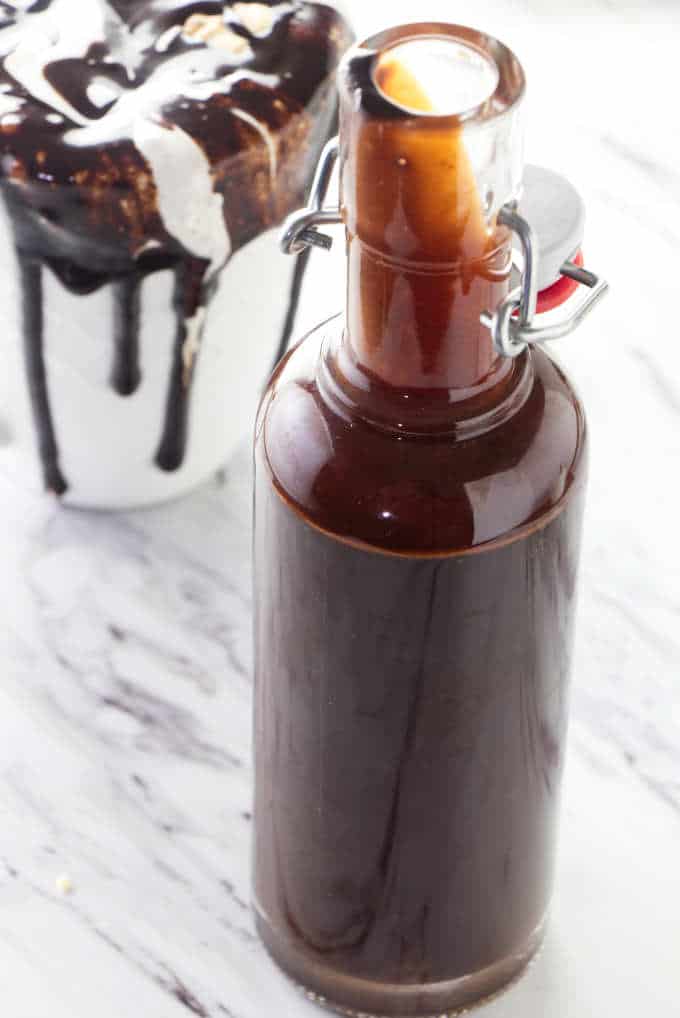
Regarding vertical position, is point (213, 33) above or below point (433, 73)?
below

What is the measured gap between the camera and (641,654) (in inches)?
28.2

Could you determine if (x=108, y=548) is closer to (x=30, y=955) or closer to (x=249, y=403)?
(x=249, y=403)

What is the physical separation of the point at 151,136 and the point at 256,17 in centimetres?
9

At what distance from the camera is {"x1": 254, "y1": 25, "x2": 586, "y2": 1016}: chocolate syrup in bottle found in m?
0.40

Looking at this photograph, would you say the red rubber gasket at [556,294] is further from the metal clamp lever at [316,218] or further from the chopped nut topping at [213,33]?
the chopped nut topping at [213,33]

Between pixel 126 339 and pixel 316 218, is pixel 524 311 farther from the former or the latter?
pixel 126 339

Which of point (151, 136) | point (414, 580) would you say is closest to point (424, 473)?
point (414, 580)

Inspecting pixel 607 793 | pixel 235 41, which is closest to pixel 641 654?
pixel 607 793

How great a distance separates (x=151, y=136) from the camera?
0.62m

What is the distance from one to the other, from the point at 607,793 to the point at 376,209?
35 cm

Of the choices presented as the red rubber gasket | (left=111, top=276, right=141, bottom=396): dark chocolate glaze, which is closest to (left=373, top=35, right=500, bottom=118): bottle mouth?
the red rubber gasket

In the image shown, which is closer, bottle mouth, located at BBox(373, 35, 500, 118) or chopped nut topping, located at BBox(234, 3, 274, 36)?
bottle mouth, located at BBox(373, 35, 500, 118)

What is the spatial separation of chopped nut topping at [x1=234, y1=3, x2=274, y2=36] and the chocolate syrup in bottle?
0.23 meters

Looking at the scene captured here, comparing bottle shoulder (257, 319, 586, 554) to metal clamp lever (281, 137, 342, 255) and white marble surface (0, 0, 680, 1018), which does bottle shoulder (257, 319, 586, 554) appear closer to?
metal clamp lever (281, 137, 342, 255)
